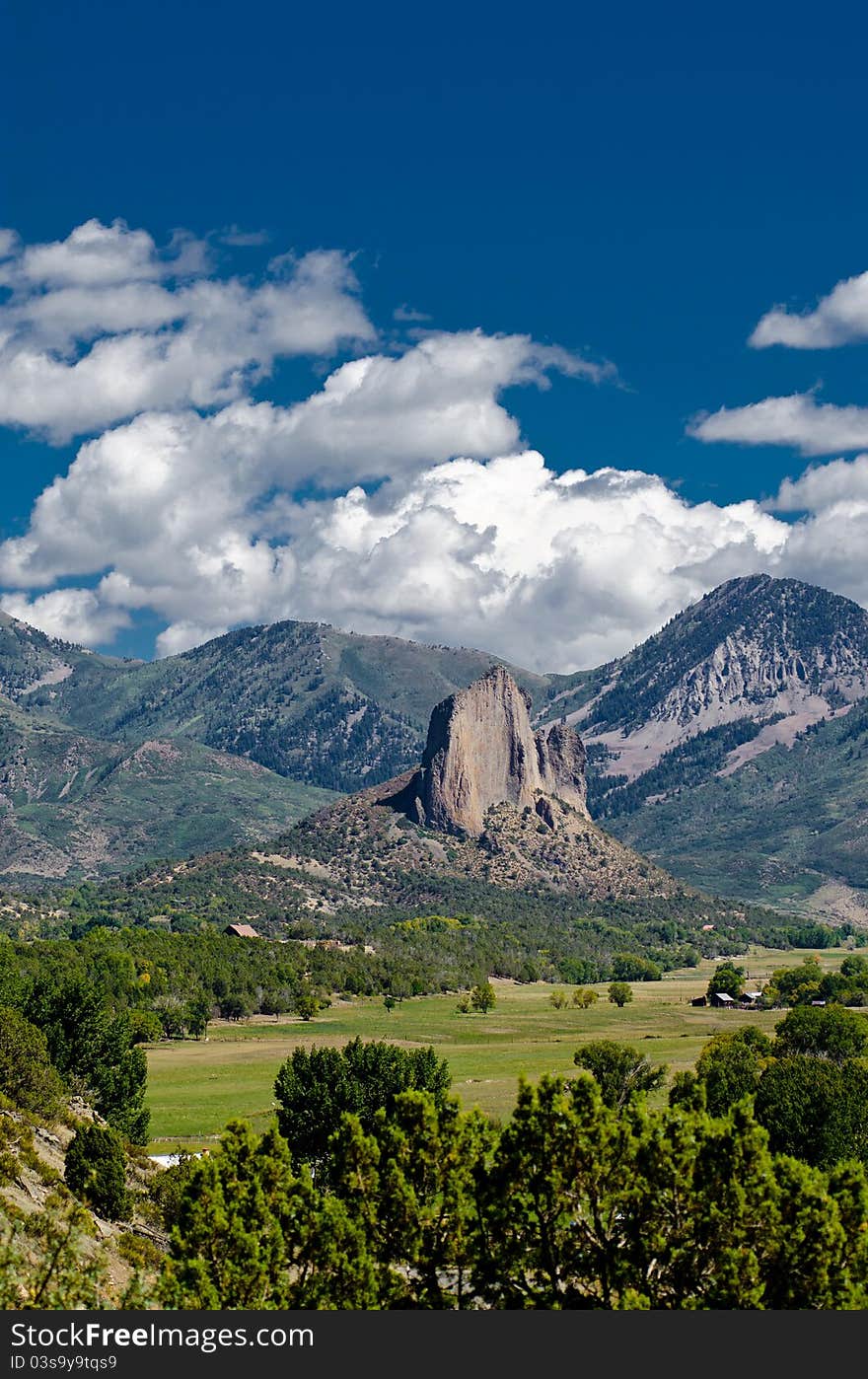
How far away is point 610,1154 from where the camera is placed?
41.3 metres

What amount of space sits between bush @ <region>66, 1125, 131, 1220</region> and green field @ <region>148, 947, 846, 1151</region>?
27.4 m

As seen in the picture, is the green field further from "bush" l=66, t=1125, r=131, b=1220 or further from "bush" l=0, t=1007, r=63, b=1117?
"bush" l=66, t=1125, r=131, b=1220

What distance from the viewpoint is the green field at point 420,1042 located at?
105 m

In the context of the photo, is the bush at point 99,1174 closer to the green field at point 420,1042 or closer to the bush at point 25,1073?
the bush at point 25,1073

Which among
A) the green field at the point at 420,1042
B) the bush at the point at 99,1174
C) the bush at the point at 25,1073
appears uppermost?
the bush at the point at 25,1073

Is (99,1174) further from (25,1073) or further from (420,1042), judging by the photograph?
(420,1042)

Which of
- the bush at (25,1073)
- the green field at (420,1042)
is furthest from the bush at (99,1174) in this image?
the green field at (420,1042)

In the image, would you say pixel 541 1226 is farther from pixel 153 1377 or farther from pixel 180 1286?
pixel 153 1377

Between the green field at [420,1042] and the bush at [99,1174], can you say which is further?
the green field at [420,1042]

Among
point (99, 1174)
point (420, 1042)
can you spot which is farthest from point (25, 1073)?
point (420, 1042)

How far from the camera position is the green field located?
105312 mm

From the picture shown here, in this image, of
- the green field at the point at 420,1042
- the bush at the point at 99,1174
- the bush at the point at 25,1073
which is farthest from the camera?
the green field at the point at 420,1042

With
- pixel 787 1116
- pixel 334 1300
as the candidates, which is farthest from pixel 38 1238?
pixel 787 1116

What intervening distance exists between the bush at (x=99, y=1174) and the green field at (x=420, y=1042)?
2742 cm
